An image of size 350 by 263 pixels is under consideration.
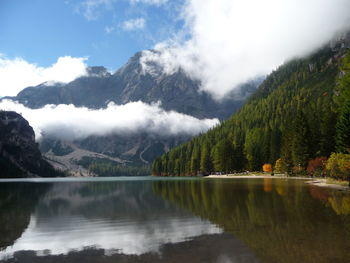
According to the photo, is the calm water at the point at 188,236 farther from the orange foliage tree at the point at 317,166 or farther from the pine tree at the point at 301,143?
the pine tree at the point at 301,143

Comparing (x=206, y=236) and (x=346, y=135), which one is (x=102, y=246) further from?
(x=346, y=135)

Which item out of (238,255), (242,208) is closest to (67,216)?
(242,208)

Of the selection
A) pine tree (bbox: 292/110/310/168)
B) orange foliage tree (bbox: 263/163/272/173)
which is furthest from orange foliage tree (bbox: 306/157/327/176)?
orange foliage tree (bbox: 263/163/272/173)

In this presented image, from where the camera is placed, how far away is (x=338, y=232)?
1833 centimetres

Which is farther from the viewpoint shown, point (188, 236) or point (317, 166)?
point (317, 166)

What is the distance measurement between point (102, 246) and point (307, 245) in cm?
1080

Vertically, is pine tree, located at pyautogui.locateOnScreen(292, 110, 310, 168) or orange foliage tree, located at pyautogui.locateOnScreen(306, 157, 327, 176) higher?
pine tree, located at pyautogui.locateOnScreen(292, 110, 310, 168)

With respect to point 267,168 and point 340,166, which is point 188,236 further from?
point 267,168

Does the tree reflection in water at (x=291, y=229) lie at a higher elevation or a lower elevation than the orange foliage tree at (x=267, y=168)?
lower

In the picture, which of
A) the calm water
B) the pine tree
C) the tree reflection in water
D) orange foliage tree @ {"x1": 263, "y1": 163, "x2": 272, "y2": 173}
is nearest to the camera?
the tree reflection in water

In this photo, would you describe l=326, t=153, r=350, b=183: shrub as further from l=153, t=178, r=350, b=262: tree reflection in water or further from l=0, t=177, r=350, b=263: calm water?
l=0, t=177, r=350, b=263: calm water

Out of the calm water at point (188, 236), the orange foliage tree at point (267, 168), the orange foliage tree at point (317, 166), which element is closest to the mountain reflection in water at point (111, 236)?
the calm water at point (188, 236)

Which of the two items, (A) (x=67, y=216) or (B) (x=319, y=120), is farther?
(B) (x=319, y=120)

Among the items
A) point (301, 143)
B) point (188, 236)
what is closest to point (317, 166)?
point (301, 143)
